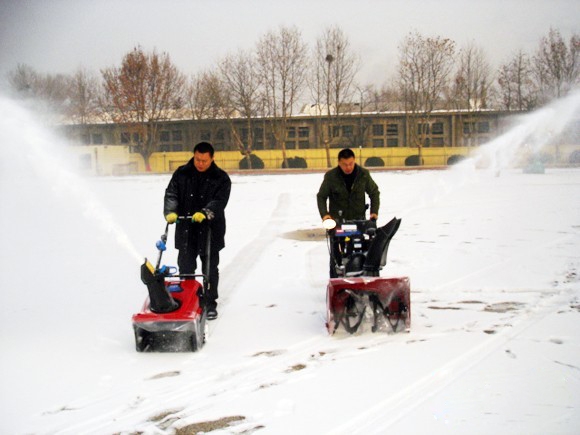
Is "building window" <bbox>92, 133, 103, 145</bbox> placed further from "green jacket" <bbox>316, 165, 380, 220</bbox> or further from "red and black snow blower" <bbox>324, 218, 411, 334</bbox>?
"red and black snow blower" <bbox>324, 218, 411, 334</bbox>

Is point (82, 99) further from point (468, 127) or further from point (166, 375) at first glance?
point (166, 375)

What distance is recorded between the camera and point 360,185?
670 centimetres

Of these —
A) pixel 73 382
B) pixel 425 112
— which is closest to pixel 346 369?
pixel 73 382

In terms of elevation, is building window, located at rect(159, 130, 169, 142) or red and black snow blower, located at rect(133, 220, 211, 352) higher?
building window, located at rect(159, 130, 169, 142)

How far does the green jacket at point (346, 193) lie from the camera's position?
21.9 feet

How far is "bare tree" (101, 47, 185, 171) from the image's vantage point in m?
56.4

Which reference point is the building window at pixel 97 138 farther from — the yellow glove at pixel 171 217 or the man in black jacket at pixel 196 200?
the yellow glove at pixel 171 217

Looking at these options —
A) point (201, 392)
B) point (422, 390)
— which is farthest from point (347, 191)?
point (201, 392)

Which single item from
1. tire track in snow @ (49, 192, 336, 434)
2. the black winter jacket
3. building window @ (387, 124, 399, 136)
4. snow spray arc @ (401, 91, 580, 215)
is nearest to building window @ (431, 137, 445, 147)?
building window @ (387, 124, 399, 136)

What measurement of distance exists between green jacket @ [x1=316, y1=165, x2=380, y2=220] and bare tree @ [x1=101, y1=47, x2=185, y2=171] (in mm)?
51620

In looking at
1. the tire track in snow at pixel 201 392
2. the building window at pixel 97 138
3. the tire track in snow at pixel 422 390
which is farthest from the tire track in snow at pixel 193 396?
the building window at pixel 97 138

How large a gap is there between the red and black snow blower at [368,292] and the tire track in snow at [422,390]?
762 millimetres

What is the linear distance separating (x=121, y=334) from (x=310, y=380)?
2128mm

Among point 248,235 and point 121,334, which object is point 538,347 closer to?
point 121,334
